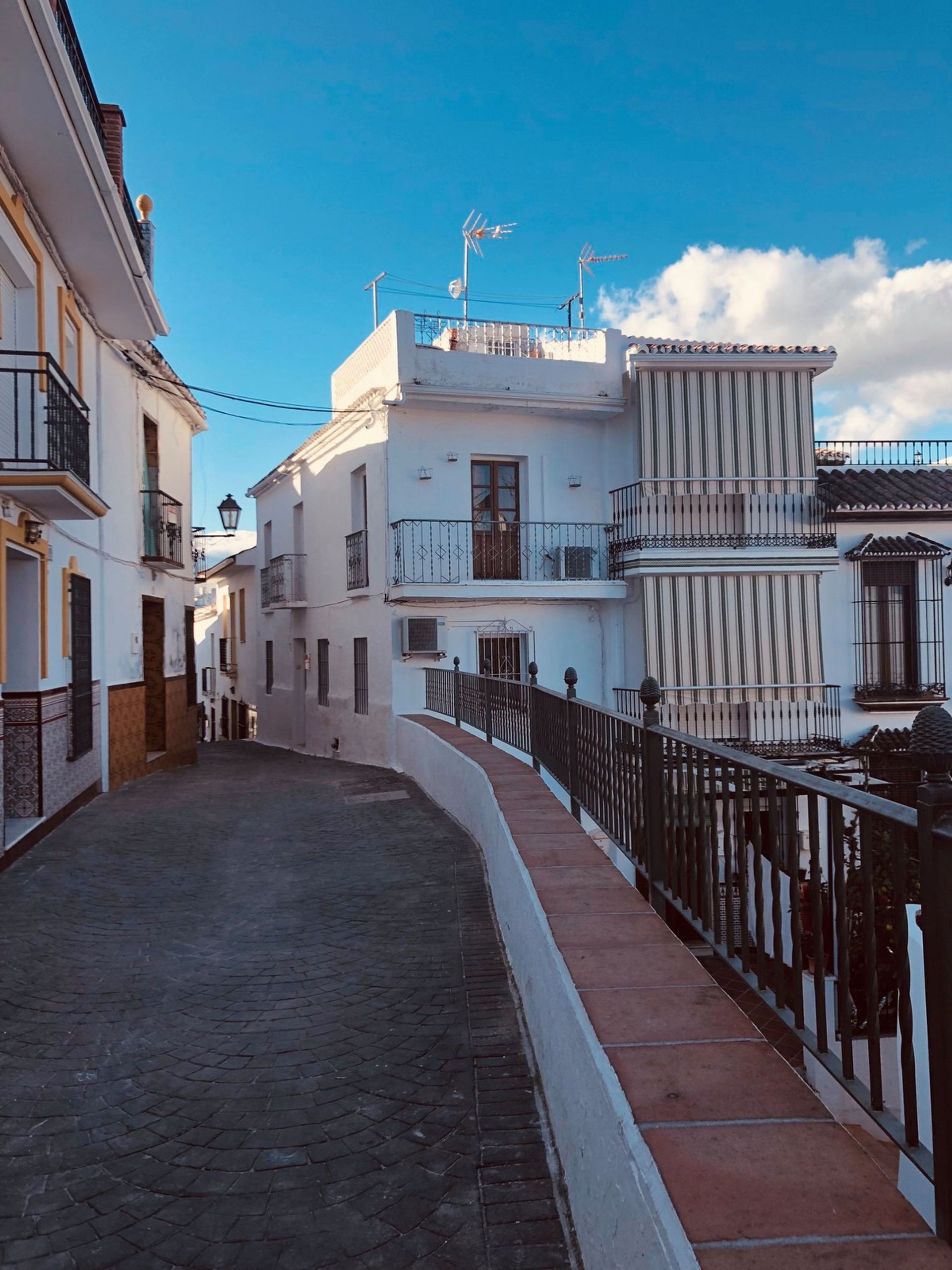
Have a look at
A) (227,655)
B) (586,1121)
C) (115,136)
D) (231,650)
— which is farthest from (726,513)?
(227,655)

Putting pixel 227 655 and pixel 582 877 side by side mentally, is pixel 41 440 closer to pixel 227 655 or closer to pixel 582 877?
pixel 582 877

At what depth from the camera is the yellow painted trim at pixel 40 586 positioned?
7289 mm

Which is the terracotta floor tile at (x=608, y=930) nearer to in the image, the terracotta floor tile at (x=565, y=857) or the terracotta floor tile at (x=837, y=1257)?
the terracotta floor tile at (x=565, y=857)

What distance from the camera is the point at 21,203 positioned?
7.77 meters

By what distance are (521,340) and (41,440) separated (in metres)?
9.87

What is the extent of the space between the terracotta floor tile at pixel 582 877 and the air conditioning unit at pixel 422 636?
9.56 metres

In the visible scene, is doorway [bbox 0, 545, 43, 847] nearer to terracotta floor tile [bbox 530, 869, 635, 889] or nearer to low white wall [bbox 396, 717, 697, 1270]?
low white wall [bbox 396, 717, 697, 1270]

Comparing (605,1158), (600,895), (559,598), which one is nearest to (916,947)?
(605,1158)

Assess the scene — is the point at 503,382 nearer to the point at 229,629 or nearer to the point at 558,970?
the point at 558,970

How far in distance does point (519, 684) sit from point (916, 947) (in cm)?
622

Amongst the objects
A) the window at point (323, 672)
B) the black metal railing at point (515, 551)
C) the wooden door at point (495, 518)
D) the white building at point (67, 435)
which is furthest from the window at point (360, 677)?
the white building at point (67, 435)

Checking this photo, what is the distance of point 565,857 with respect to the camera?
4914 millimetres

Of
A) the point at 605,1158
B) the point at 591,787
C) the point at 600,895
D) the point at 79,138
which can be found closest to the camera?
the point at 605,1158

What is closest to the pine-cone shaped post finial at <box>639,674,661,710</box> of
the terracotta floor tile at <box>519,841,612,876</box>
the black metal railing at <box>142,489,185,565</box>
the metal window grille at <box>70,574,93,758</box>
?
the terracotta floor tile at <box>519,841,612,876</box>
